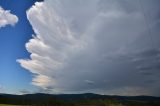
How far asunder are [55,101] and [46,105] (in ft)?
26.8

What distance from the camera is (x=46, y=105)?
167375 mm

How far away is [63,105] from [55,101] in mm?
10359

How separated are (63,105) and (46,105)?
12306 millimetres

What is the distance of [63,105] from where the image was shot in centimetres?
16488

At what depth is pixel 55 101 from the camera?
173000 millimetres
